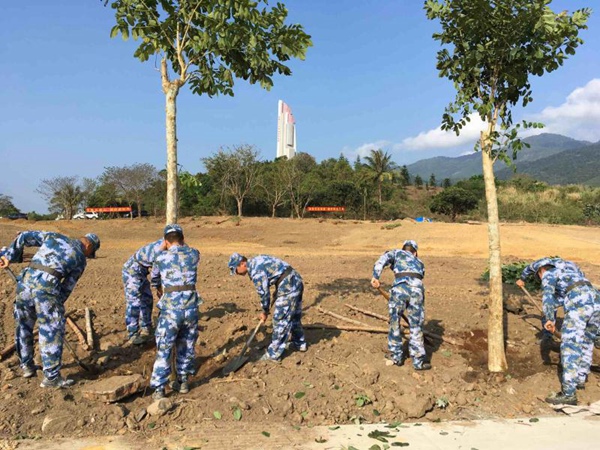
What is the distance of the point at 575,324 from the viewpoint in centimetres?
543

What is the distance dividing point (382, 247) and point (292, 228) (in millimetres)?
7373

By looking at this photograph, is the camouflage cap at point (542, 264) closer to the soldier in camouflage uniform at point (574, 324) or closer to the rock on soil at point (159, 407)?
the soldier in camouflage uniform at point (574, 324)

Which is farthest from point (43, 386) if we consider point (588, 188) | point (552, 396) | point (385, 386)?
point (588, 188)

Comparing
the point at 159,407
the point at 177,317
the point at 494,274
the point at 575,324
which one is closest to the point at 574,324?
the point at 575,324

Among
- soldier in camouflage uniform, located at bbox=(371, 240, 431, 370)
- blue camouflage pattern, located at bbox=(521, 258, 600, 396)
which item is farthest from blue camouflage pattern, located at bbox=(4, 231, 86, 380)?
blue camouflage pattern, located at bbox=(521, 258, 600, 396)

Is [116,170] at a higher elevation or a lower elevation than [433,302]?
higher

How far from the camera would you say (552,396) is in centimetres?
534

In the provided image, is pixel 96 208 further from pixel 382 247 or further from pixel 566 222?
pixel 566 222

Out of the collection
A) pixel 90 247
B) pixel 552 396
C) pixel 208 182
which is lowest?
pixel 552 396

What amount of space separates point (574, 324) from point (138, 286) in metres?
5.50

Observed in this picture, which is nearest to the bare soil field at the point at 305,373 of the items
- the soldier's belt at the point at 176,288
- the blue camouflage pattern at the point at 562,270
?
the blue camouflage pattern at the point at 562,270

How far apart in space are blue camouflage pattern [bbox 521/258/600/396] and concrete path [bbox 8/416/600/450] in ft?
2.06

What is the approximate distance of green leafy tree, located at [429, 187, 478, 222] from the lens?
3483 centimetres

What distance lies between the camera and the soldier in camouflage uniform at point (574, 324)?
5.29m
